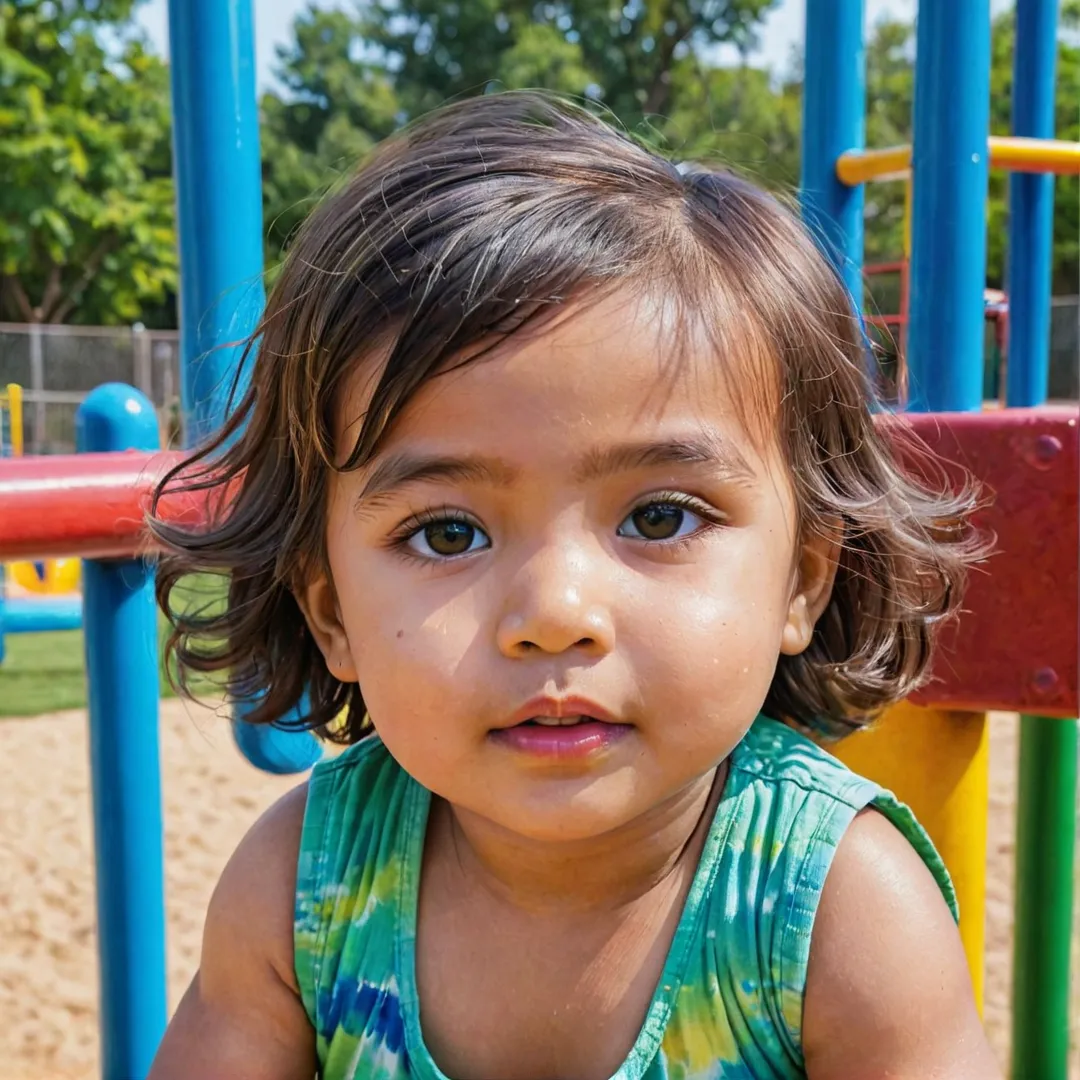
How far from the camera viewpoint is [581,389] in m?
0.93

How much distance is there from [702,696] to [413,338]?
34 centimetres

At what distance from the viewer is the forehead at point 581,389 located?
0.93 metres

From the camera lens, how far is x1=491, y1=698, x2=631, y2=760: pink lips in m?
0.90

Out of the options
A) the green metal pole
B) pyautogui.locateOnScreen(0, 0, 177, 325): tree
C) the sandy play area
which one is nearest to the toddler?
the sandy play area

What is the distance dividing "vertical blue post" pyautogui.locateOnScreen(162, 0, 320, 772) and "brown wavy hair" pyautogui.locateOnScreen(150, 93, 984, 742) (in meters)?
0.14

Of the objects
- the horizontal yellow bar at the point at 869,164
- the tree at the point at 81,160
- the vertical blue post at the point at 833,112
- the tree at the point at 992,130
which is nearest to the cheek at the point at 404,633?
the vertical blue post at the point at 833,112

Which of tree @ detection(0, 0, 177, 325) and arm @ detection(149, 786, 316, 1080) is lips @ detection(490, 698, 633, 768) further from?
tree @ detection(0, 0, 177, 325)

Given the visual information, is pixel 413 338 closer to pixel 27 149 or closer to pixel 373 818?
pixel 373 818

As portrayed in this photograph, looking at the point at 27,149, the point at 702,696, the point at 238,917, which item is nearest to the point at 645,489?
the point at 702,696

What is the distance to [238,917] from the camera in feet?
3.82

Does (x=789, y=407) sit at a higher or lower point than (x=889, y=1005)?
higher

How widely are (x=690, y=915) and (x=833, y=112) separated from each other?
164cm

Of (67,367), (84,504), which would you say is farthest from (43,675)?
(67,367)

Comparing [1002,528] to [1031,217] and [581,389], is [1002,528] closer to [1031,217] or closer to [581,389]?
[581,389]
